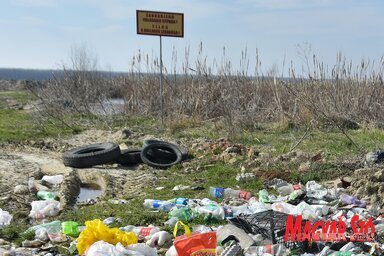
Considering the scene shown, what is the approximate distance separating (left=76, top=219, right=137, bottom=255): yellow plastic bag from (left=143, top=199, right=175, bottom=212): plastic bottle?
135 centimetres

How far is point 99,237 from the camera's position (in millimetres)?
4238

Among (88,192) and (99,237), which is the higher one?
(99,237)

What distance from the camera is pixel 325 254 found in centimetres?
405

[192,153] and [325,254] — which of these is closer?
[325,254]

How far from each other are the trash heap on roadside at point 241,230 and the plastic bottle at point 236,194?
141mm

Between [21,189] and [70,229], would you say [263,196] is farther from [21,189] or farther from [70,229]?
[21,189]

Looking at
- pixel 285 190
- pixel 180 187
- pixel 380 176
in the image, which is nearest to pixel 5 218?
pixel 180 187

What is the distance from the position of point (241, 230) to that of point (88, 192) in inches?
142

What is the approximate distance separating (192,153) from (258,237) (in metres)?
5.17

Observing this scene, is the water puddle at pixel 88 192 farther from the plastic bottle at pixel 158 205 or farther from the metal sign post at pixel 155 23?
the metal sign post at pixel 155 23

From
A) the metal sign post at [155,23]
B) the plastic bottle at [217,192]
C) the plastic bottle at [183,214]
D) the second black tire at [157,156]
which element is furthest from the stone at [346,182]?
the metal sign post at [155,23]

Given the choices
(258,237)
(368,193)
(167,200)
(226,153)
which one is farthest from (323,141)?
(258,237)

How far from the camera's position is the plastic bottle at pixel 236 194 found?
6.29 meters

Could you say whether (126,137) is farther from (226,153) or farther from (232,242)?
(232,242)
